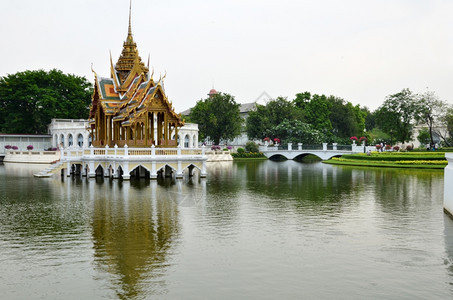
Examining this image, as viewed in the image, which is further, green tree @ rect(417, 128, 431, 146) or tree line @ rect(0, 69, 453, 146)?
green tree @ rect(417, 128, 431, 146)

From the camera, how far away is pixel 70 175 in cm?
3756

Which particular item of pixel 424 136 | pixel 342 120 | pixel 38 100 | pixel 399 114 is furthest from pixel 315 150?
pixel 38 100

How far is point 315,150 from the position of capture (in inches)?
2901

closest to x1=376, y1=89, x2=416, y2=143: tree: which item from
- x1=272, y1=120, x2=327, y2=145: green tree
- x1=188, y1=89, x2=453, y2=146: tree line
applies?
x1=188, y1=89, x2=453, y2=146: tree line

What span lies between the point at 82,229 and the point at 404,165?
135ft

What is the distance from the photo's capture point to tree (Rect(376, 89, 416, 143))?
72.6m

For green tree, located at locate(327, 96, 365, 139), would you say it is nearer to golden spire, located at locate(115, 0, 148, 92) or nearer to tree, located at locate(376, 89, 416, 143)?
tree, located at locate(376, 89, 416, 143)

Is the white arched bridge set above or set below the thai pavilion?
below

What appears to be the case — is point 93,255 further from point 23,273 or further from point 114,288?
point 114,288

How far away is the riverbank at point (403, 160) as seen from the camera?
47562 mm

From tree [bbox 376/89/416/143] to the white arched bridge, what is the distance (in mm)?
5566

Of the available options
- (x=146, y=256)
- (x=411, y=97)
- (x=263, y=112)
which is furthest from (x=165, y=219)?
(x=263, y=112)

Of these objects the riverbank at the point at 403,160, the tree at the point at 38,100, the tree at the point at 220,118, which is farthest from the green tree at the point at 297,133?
the tree at the point at 38,100

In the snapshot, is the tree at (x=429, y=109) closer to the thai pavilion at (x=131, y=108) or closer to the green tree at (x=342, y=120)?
the green tree at (x=342, y=120)
